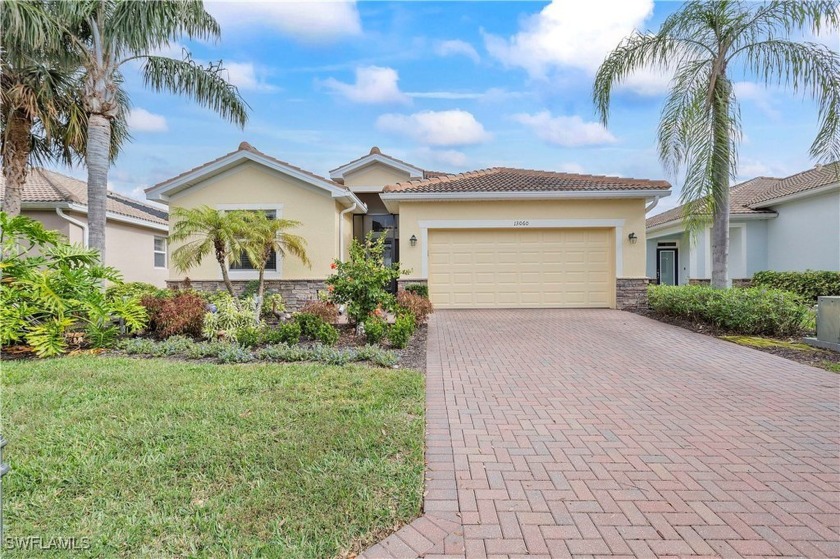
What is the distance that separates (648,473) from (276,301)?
10808 millimetres

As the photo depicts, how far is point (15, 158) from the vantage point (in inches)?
453

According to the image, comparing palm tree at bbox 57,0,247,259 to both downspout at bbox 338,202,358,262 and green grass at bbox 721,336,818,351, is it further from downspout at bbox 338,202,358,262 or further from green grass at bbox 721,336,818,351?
green grass at bbox 721,336,818,351

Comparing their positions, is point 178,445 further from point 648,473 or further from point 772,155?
point 772,155

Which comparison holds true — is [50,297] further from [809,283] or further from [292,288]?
[809,283]

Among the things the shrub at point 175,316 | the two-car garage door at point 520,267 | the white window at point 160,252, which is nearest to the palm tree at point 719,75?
the two-car garage door at point 520,267

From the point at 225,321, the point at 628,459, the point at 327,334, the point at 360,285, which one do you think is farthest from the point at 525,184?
the point at 628,459

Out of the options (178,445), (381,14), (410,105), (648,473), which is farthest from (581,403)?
(410,105)

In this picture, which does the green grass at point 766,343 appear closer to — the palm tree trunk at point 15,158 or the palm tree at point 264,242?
the palm tree at point 264,242

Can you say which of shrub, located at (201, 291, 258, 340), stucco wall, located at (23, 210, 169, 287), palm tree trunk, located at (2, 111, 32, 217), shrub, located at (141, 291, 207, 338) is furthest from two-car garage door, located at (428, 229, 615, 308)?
stucco wall, located at (23, 210, 169, 287)

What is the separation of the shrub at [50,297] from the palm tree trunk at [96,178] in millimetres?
2745

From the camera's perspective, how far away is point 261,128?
1325 cm

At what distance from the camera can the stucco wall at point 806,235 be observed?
1440cm

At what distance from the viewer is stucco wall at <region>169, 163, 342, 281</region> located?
13.2 m

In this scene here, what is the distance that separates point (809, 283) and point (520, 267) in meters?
10.2
